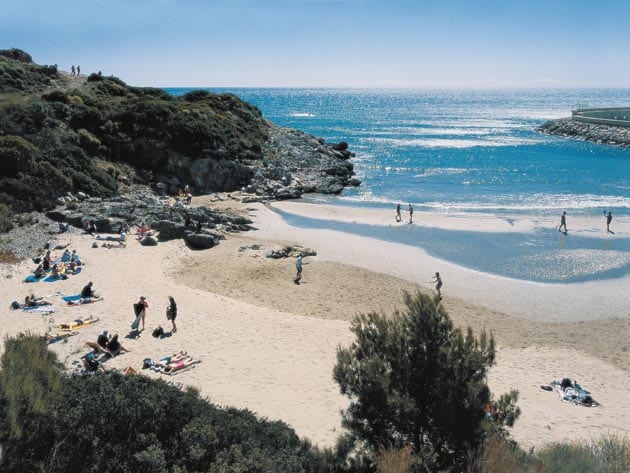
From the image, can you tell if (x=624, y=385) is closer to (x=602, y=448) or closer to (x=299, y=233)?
(x=602, y=448)

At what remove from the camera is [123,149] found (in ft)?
123

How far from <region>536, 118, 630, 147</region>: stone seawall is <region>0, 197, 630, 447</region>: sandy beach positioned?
204 ft

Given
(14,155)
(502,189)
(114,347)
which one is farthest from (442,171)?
(114,347)

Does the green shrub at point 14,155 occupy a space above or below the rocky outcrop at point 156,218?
above

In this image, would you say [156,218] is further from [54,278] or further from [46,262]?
[54,278]

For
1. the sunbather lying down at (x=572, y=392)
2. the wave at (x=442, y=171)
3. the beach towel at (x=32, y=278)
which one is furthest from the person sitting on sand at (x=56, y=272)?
the wave at (x=442, y=171)

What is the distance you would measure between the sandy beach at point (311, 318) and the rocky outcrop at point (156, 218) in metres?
0.90

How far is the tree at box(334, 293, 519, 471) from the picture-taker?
7914 millimetres

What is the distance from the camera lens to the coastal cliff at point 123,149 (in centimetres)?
2780

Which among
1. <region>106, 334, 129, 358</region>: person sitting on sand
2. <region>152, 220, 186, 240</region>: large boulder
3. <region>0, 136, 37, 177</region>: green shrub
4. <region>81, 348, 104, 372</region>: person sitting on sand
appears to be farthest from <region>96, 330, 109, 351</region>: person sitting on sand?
<region>0, 136, 37, 177</region>: green shrub

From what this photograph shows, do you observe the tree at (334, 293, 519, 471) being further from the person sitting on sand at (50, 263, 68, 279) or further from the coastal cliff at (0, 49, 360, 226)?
the coastal cliff at (0, 49, 360, 226)

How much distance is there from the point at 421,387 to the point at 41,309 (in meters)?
12.5

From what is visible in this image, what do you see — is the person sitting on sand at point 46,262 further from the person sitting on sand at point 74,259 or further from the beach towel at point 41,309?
the beach towel at point 41,309

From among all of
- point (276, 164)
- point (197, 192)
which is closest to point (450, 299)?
point (197, 192)
